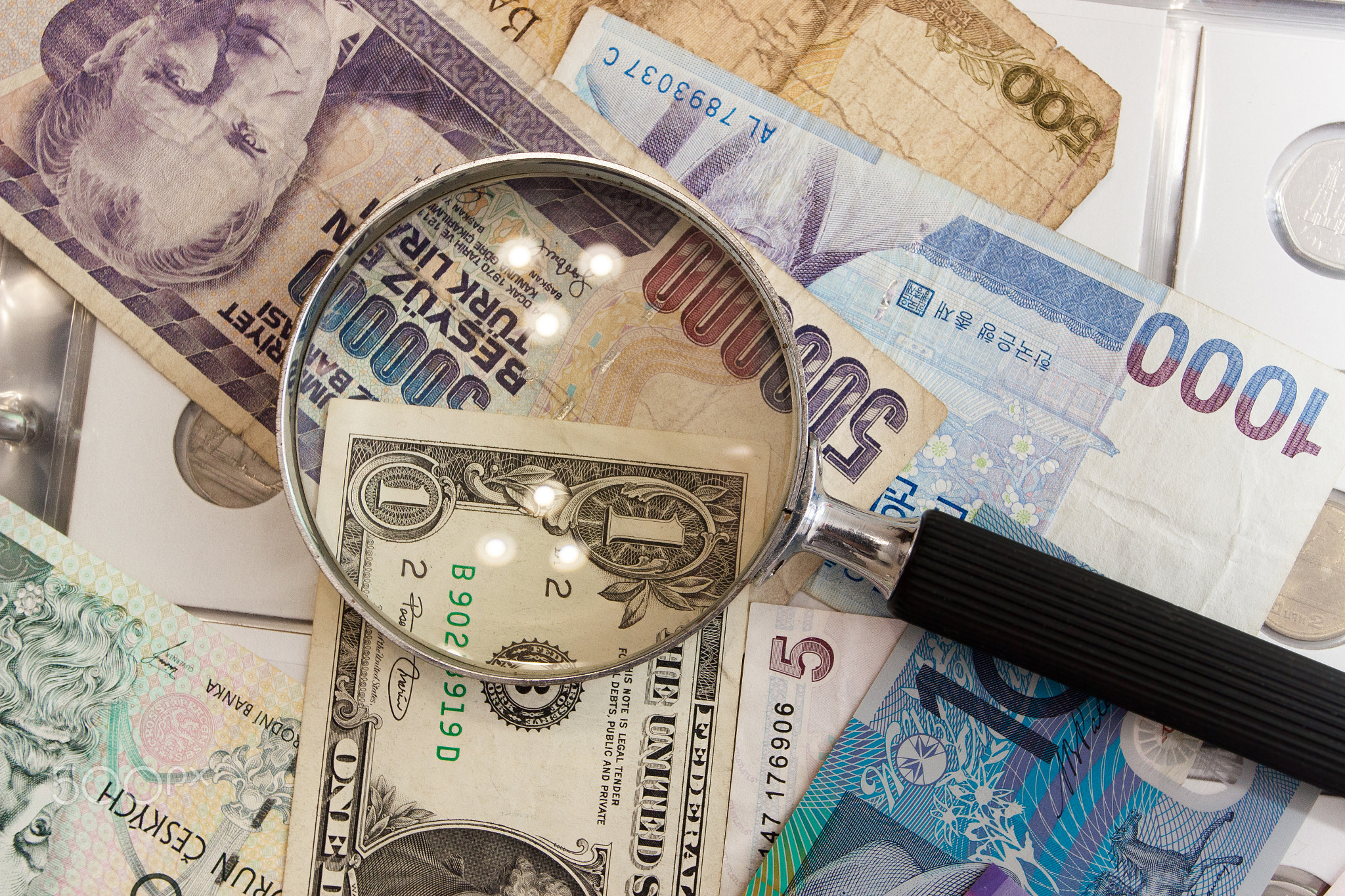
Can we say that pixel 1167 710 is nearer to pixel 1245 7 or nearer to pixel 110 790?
pixel 1245 7

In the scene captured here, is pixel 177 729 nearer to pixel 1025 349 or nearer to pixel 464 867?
pixel 464 867

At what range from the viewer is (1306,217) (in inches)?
31.4

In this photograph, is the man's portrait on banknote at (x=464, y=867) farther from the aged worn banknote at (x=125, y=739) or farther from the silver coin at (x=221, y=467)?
the silver coin at (x=221, y=467)

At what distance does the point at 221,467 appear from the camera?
756mm

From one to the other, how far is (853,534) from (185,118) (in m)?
0.68

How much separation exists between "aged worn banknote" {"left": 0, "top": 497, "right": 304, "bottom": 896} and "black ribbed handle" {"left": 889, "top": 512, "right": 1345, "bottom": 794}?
0.57m

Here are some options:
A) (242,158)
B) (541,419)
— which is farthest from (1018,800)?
(242,158)

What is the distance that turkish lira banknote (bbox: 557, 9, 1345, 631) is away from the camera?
75cm

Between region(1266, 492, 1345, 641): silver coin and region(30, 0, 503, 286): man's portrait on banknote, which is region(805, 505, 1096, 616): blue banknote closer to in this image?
region(1266, 492, 1345, 641): silver coin

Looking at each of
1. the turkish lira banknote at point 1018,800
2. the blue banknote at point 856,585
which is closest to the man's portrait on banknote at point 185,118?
the blue banknote at point 856,585

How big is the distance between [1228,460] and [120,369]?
100 centimetres

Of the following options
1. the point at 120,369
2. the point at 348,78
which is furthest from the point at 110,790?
the point at 348,78

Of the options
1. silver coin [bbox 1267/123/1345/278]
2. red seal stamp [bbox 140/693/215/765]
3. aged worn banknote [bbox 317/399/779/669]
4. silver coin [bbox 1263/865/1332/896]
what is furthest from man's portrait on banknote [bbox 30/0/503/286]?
silver coin [bbox 1263/865/1332/896]

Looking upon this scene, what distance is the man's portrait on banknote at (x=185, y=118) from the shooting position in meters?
0.75
